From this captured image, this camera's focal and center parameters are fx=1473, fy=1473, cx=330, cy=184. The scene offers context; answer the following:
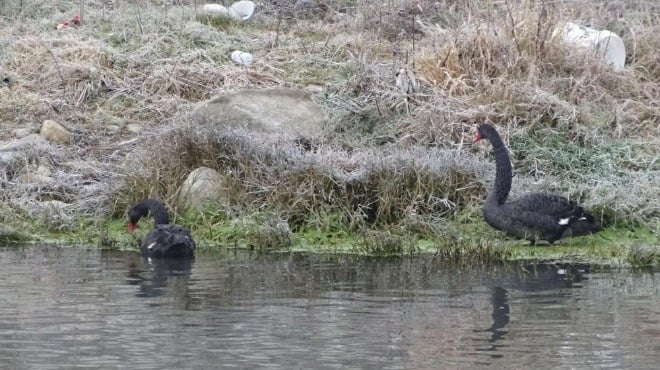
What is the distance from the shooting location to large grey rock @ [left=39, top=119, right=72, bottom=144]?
16938mm

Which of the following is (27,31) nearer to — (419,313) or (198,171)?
(198,171)

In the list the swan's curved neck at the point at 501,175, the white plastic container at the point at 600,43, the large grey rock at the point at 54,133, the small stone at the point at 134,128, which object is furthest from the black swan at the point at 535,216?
the large grey rock at the point at 54,133

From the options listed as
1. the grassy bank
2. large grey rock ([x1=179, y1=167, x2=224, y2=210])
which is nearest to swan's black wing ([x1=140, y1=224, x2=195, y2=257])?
the grassy bank

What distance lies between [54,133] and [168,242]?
14.9 ft

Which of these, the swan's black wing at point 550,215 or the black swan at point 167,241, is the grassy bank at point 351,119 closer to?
the swan's black wing at point 550,215

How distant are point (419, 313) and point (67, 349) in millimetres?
2561

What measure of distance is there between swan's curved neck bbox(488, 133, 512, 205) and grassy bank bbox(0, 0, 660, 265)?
15.8 inches

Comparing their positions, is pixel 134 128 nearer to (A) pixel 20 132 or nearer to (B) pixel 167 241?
(A) pixel 20 132

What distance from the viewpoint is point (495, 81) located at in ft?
54.6

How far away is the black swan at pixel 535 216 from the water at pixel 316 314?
892 millimetres

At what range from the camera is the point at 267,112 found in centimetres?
1652

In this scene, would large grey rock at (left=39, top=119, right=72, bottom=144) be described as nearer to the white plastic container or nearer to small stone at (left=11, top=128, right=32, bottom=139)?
small stone at (left=11, top=128, right=32, bottom=139)

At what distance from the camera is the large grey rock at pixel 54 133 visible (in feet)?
55.6

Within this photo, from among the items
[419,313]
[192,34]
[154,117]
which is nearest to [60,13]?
[192,34]
